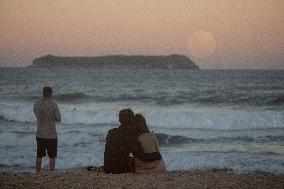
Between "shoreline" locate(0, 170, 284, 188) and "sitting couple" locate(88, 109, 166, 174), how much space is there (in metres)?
0.16

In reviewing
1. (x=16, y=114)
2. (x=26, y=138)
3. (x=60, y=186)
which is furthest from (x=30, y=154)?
(x=16, y=114)

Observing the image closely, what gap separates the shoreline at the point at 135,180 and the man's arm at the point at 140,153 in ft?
0.99

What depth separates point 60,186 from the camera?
7242mm

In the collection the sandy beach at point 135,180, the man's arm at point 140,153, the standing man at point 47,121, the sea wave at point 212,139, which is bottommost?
the sea wave at point 212,139

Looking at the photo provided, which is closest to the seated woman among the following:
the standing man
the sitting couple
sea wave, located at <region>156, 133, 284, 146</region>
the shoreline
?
the sitting couple

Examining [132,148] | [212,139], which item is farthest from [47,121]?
[212,139]

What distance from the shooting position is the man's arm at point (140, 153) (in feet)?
25.5

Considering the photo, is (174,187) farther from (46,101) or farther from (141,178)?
(46,101)

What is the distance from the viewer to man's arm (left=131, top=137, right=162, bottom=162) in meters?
7.77

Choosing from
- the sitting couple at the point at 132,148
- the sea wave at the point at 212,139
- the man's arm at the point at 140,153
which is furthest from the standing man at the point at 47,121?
the sea wave at the point at 212,139

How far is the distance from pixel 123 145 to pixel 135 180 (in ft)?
2.08

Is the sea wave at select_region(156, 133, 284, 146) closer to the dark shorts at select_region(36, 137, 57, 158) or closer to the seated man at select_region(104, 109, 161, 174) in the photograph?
the dark shorts at select_region(36, 137, 57, 158)

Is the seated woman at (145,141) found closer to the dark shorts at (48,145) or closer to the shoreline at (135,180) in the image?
the shoreline at (135,180)

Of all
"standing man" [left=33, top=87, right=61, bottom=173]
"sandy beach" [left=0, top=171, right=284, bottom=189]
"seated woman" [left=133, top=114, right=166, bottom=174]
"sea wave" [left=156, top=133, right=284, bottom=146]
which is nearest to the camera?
"sandy beach" [left=0, top=171, right=284, bottom=189]
